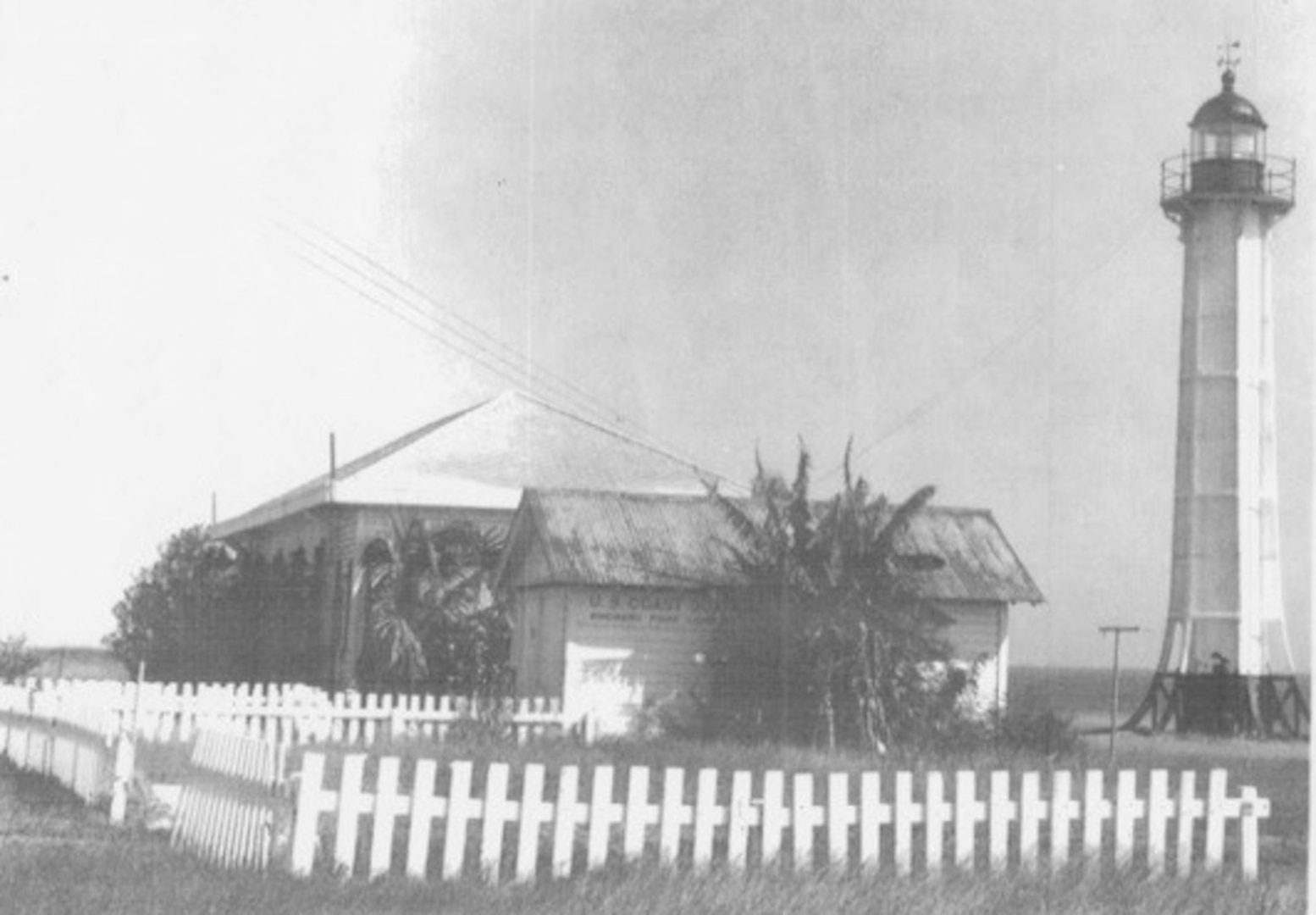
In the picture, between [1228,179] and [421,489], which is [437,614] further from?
[1228,179]

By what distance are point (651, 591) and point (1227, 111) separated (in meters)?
16.7

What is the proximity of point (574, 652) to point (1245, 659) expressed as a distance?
15685mm

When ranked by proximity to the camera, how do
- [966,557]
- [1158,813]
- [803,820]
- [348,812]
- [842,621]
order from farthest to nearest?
[966,557]
[842,621]
[1158,813]
[803,820]
[348,812]

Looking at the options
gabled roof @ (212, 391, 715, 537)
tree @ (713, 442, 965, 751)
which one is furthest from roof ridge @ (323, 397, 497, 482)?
tree @ (713, 442, 965, 751)

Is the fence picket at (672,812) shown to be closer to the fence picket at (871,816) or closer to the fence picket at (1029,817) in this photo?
the fence picket at (871,816)

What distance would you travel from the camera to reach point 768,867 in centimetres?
1096

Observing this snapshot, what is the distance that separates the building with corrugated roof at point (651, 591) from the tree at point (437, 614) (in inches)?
83.1

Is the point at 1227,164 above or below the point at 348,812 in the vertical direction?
above

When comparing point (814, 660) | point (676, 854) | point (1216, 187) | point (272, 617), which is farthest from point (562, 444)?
point (676, 854)

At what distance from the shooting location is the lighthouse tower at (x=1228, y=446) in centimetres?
3588

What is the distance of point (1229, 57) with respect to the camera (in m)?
36.3

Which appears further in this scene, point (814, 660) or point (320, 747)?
point (814, 660)

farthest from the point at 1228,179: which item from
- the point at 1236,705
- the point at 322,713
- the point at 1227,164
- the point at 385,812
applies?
the point at 385,812

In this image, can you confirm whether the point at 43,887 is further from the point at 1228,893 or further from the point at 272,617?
the point at 272,617
